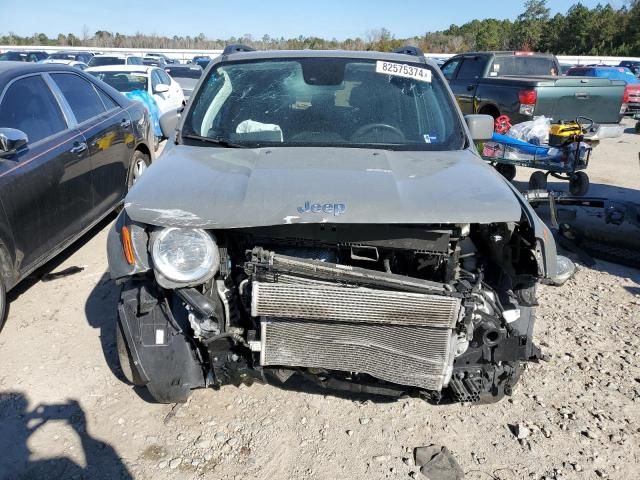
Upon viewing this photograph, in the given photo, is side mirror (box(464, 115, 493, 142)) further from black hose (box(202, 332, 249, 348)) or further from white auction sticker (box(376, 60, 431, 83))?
black hose (box(202, 332, 249, 348))

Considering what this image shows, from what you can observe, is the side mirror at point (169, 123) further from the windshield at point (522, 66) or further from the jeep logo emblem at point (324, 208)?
the windshield at point (522, 66)

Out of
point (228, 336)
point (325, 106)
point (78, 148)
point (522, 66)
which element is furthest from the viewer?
point (522, 66)

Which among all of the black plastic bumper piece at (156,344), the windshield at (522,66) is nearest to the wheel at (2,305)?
the black plastic bumper piece at (156,344)

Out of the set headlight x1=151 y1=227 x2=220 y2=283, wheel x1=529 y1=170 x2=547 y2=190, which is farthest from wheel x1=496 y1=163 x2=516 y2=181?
headlight x1=151 y1=227 x2=220 y2=283

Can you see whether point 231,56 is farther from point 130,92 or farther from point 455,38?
point 455,38

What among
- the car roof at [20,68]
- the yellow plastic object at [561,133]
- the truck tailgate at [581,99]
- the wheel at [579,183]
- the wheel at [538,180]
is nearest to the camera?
the car roof at [20,68]

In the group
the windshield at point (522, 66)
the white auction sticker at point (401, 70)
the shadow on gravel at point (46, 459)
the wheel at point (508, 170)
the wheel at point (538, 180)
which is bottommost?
the shadow on gravel at point (46, 459)

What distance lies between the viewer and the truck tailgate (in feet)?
26.6

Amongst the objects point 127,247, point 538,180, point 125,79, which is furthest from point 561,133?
point 125,79

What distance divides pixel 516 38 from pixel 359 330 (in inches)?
2197

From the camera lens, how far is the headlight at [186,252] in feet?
7.70

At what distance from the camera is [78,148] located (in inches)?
177

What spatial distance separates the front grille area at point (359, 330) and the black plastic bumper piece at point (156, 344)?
44 centimetres

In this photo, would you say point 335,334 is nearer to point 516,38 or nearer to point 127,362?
point 127,362
